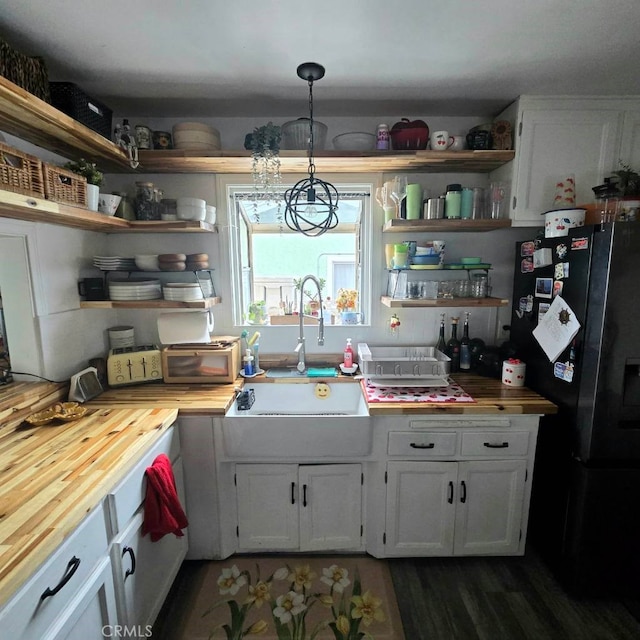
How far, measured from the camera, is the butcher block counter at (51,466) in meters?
0.83

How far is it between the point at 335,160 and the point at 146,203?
1066mm

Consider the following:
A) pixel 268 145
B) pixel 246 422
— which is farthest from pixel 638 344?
pixel 268 145

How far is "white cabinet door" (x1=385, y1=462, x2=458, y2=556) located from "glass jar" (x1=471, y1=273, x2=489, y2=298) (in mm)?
958

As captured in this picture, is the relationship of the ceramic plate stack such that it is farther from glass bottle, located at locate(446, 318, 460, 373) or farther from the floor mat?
the floor mat

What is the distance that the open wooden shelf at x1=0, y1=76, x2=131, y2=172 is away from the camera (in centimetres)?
114

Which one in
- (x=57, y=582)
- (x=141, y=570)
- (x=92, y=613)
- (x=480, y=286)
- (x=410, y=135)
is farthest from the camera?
(x=480, y=286)

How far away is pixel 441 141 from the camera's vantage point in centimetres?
174

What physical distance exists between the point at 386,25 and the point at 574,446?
1875 millimetres

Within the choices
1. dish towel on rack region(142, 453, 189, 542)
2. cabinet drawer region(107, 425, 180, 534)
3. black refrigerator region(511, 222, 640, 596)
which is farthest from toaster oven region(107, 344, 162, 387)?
black refrigerator region(511, 222, 640, 596)

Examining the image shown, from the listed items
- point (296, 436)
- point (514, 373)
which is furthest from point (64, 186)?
point (514, 373)

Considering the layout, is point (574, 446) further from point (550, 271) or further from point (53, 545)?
point (53, 545)

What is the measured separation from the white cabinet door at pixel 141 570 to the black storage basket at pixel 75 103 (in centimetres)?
160

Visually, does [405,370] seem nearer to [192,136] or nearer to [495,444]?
[495,444]

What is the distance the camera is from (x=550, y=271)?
168 centimetres
